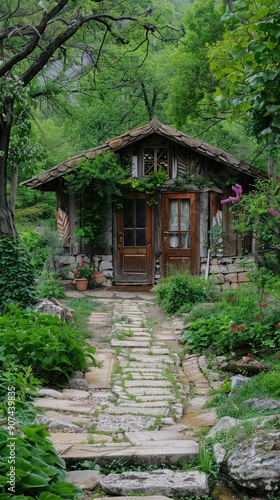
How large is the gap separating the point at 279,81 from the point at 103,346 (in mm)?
4786

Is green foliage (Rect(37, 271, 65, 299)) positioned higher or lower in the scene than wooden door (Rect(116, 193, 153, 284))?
lower

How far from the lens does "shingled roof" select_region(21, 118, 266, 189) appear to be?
12.3 metres

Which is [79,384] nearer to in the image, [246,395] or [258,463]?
[246,395]

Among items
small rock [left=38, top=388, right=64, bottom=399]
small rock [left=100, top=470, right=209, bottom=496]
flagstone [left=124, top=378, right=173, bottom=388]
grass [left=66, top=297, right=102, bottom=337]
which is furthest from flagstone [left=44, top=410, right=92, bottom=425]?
grass [left=66, top=297, right=102, bottom=337]

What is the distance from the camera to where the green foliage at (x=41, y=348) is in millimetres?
4871

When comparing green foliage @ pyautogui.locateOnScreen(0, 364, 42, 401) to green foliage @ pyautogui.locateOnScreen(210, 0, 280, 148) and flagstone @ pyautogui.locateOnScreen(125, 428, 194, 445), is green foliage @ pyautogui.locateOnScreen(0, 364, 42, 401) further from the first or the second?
green foliage @ pyautogui.locateOnScreen(210, 0, 280, 148)

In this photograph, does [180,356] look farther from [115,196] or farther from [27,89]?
[115,196]

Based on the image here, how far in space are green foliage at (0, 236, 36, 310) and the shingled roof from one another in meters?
4.52

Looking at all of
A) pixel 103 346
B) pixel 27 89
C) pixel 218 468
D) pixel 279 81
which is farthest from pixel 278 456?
pixel 27 89

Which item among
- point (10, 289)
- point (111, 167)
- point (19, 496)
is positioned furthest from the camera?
point (111, 167)

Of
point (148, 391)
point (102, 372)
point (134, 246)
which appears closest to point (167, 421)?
point (148, 391)

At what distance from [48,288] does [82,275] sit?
2.21 metres

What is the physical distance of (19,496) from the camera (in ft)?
7.70

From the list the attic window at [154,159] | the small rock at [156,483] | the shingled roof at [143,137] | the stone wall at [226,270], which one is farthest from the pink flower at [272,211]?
the attic window at [154,159]
